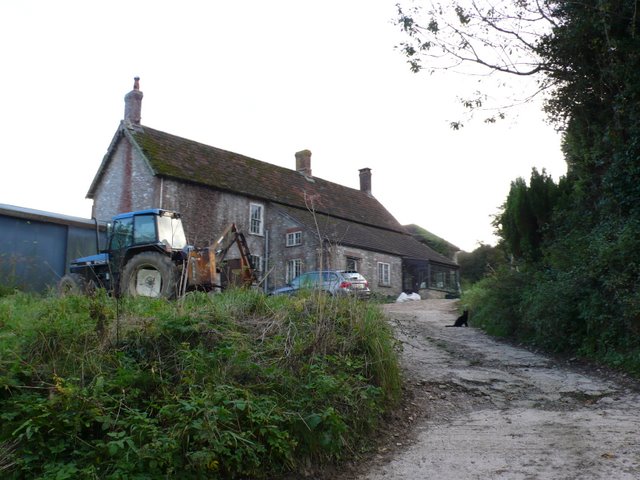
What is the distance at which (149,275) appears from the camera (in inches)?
528

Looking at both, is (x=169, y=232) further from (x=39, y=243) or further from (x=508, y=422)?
(x=508, y=422)

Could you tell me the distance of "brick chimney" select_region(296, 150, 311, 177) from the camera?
119ft

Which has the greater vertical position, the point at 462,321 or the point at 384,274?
the point at 384,274

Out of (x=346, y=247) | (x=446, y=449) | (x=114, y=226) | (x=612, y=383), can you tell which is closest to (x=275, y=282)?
(x=346, y=247)

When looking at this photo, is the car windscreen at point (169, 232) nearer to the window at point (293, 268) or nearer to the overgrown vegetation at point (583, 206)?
the overgrown vegetation at point (583, 206)

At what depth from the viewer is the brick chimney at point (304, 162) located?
1431 inches

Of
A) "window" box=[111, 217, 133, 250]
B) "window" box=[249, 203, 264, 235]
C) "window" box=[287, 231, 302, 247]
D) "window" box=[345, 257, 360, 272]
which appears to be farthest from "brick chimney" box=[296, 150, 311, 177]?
"window" box=[111, 217, 133, 250]

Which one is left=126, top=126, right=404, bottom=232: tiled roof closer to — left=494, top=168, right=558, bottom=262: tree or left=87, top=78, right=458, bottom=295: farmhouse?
left=87, top=78, right=458, bottom=295: farmhouse

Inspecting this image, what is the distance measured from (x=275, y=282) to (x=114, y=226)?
491 inches

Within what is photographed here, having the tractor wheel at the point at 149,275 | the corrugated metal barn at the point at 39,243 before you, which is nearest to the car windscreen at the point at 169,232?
the tractor wheel at the point at 149,275

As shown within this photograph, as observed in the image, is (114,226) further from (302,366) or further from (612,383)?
(612,383)

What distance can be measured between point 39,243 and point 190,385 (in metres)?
15.3

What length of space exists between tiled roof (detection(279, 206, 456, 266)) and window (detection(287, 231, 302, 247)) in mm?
660

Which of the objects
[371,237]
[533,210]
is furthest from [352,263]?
[533,210]
